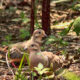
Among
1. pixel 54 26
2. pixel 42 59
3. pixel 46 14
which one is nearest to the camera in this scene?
pixel 42 59

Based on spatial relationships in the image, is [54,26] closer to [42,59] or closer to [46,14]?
[46,14]

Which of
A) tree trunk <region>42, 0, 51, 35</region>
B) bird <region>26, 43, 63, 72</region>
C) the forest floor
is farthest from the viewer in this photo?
tree trunk <region>42, 0, 51, 35</region>

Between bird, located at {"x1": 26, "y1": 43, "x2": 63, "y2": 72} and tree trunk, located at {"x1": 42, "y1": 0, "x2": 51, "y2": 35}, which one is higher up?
tree trunk, located at {"x1": 42, "y1": 0, "x2": 51, "y2": 35}

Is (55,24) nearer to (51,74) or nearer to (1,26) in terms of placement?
(1,26)

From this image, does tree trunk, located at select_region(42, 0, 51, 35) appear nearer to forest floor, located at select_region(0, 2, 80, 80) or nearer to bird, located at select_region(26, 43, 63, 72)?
forest floor, located at select_region(0, 2, 80, 80)

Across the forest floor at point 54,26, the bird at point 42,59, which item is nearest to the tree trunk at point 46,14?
the forest floor at point 54,26

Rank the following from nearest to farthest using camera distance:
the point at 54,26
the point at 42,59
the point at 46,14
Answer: the point at 42,59
the point at 46,14
the point at 54,26

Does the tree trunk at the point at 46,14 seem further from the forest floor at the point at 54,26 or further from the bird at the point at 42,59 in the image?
the bird at the point at 42,59

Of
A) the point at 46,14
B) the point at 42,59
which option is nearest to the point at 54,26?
the point at 46,14

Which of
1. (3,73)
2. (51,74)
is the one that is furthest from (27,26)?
(51,74)

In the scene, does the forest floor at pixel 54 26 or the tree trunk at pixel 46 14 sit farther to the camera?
the tree trunk at pixel 46 14

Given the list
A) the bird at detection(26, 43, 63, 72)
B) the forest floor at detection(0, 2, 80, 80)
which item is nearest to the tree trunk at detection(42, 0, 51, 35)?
the forest floor at detection(0, 2, 80, 80)

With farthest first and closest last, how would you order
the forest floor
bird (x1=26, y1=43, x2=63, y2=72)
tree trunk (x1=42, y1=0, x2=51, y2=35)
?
tree trunk (x1=42, y1=0, x2=51, y2=35) → the forest floor → bird (x1=26, y1=43, x2=63, y2=72)

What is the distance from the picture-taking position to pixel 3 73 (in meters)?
4.25
